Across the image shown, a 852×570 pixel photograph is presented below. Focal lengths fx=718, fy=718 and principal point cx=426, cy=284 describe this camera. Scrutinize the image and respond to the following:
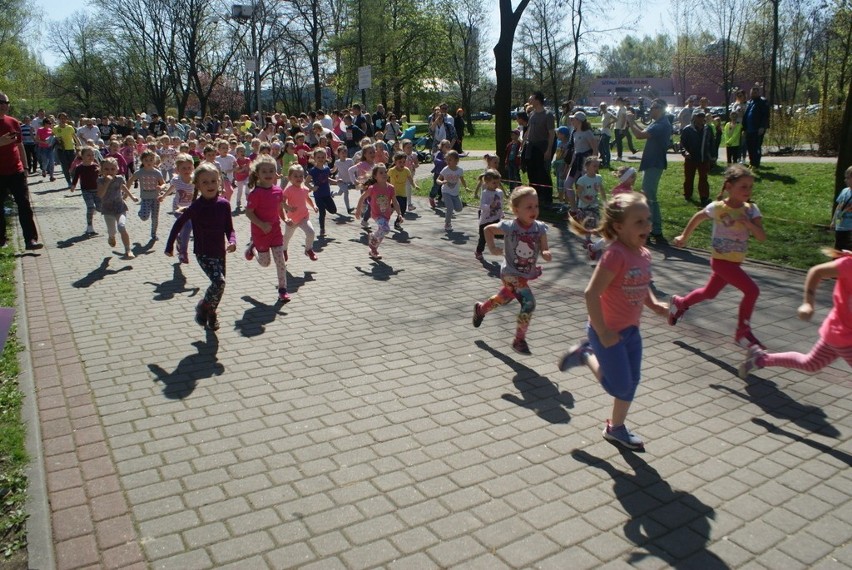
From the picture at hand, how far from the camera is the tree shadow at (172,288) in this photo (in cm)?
887

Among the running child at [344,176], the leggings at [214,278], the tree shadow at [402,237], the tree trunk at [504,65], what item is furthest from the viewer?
the tree trunk at [504,65]

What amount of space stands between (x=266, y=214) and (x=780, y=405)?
5821 mm

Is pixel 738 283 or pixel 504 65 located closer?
pixel 738 283

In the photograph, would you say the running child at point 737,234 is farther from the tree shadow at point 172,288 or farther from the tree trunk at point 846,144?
the tree trunk at point 846,144

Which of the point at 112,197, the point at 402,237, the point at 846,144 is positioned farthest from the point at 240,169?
the point at 846,144

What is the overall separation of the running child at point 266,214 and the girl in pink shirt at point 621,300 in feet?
15.9

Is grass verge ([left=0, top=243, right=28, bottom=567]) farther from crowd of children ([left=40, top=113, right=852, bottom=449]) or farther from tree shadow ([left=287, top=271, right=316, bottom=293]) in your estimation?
tree shadow ([left=287, top=271, right=316, bottom=293])

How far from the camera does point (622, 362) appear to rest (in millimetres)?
4512

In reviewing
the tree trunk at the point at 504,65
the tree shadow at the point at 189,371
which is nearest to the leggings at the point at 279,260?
the tree shadow at the point at 189,371

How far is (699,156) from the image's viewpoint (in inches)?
558

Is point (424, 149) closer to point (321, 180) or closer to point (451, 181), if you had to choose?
point (451, 181)

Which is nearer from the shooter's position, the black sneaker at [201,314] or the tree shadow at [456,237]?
the black sneaker at [201,314]

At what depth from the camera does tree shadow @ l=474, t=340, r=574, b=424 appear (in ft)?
17.4

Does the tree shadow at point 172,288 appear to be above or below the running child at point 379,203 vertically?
below
